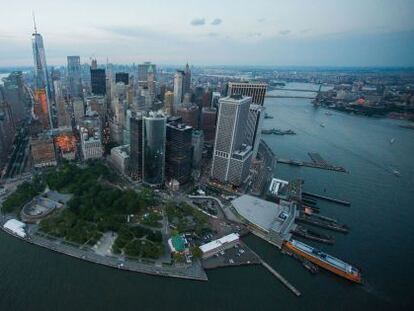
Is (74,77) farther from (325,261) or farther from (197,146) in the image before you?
(325,261)

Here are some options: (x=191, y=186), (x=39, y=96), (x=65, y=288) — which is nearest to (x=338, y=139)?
(x=191, y=186)

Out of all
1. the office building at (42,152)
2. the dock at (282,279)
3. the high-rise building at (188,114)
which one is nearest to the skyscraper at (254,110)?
the high-rise building at (188,114)

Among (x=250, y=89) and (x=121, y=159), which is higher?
(x=250, y=89)

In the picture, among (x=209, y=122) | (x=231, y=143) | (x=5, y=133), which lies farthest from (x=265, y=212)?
(x=5, y=133)

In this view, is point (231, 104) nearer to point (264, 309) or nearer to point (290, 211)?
point (290, 211)

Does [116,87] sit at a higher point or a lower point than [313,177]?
higher

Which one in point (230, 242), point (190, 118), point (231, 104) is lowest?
point (230, 242)

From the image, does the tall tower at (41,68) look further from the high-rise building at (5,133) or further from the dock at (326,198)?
the dock at (326,198)
